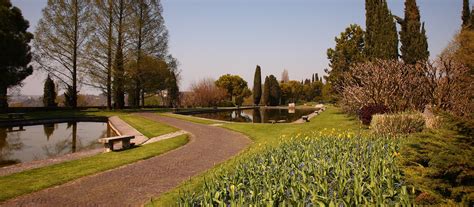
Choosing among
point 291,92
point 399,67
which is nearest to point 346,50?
point 399,67

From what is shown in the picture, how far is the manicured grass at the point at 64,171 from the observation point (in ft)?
23.2

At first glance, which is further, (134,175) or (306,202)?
(134,175)

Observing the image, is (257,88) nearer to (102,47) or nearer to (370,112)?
(102,47)

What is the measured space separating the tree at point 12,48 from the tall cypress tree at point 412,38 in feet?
112

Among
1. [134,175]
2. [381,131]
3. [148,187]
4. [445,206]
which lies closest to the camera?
[445,206]

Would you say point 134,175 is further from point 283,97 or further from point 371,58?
point 283,97

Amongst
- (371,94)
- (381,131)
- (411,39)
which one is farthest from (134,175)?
(411,39)

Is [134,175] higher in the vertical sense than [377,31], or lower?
lower

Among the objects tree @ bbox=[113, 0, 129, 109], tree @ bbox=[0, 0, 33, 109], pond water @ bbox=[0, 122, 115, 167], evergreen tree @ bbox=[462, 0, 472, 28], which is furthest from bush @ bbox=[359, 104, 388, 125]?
tree @ bbox=[0, 0, 33, 109]

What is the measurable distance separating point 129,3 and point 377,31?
27524 millimetres

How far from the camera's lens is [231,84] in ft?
219

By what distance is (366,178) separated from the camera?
501 cm

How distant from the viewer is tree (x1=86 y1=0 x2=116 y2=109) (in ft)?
114

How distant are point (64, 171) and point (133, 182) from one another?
2532mm
